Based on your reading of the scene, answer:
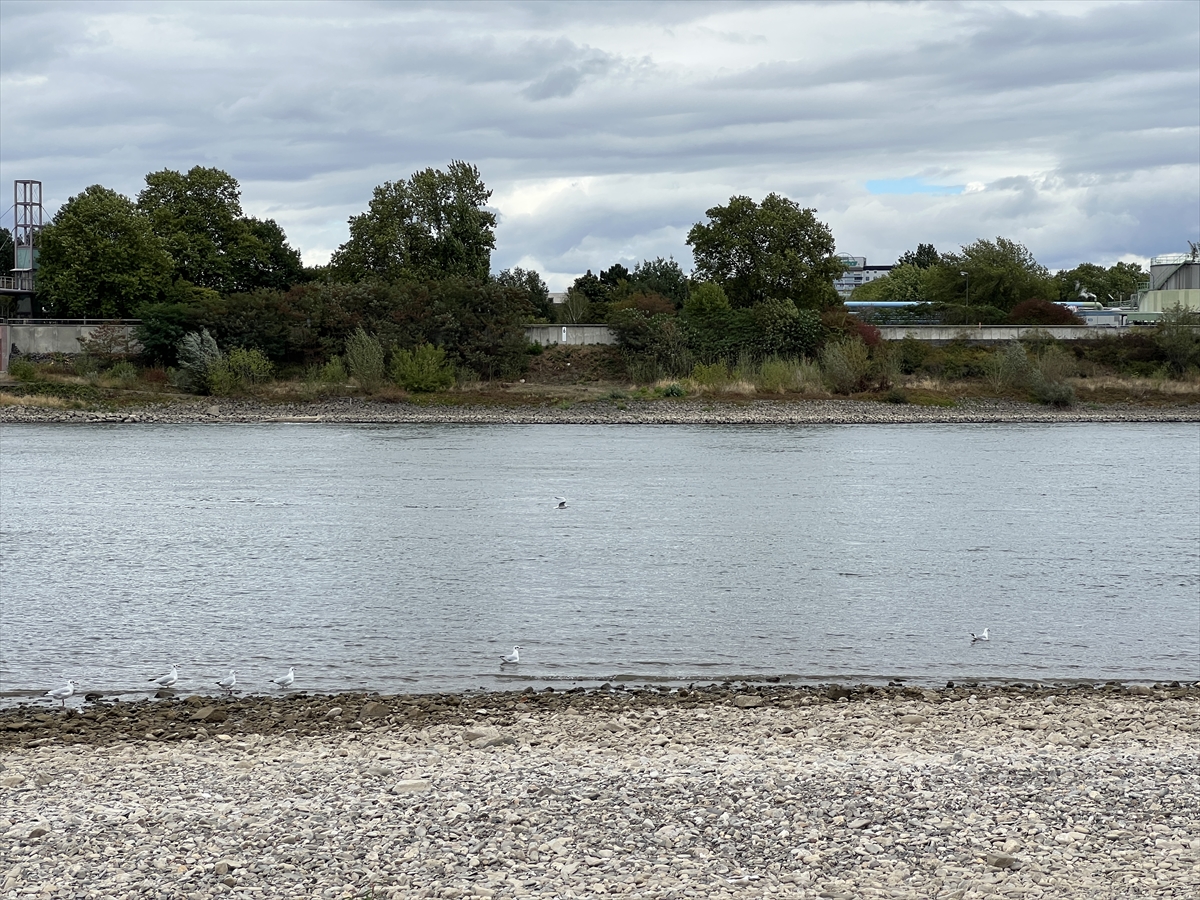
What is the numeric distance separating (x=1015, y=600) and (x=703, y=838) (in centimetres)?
1341

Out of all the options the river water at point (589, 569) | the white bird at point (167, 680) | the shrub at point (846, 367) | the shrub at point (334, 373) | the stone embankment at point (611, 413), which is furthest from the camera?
the shrub at point (846, 367)

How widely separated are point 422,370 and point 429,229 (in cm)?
1476

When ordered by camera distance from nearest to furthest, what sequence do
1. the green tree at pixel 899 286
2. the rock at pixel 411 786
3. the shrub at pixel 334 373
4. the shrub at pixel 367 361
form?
the rock at pixel 411 786
the shrub at pixel 367 361
the shrub at pixel 334 373
the green tree at pixel 899 286

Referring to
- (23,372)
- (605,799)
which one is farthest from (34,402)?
(605,799)

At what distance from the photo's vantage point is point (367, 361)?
246ft

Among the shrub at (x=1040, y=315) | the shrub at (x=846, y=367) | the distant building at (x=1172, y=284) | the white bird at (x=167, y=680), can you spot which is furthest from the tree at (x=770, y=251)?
the white bird at (x=167, y=680)

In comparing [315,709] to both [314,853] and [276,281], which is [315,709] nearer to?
[314,853]

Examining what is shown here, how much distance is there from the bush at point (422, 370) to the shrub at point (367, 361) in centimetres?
112

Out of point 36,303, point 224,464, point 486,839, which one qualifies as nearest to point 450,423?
point 224,464

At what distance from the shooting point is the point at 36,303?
93938 millimetres

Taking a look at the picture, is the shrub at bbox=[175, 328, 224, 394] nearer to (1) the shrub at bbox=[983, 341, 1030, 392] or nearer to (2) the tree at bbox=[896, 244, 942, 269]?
(1) the shrub at bbox=[983, 341, 1030, 392]

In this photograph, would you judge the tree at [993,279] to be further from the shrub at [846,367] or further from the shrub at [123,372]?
the shrub at [123,372]

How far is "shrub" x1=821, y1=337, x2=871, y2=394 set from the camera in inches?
3081

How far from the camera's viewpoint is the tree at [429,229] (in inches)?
3349
